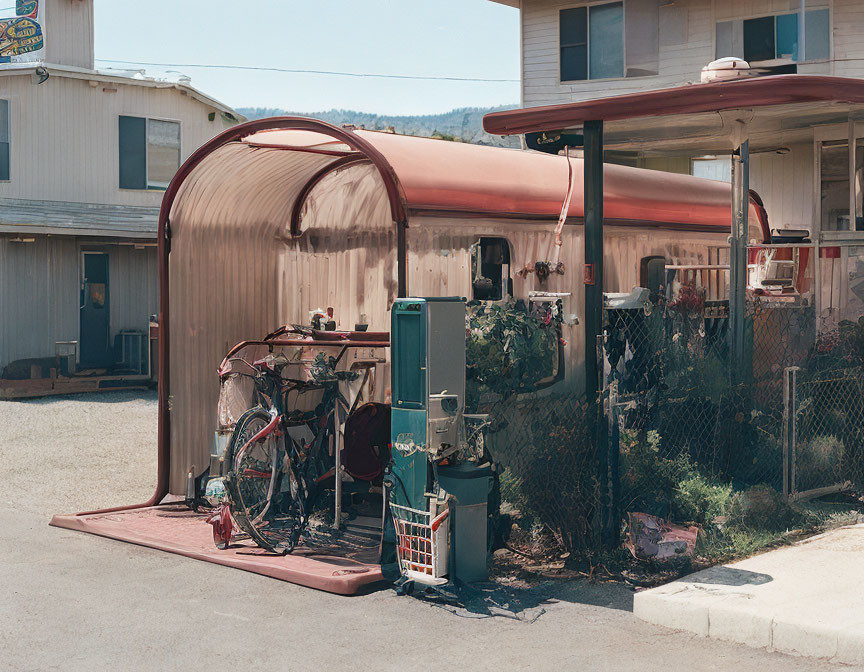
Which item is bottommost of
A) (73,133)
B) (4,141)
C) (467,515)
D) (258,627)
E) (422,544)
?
(258,627)

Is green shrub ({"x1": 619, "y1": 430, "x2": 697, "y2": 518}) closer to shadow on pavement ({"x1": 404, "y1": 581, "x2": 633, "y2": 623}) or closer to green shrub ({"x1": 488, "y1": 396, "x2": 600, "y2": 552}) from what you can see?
green shrub ({"x1": 488, "y1": 396, "x2": 600, "y2": 552})

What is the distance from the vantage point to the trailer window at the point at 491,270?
934cm

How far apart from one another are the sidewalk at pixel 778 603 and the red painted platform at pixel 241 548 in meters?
2.07

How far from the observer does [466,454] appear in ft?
22.9

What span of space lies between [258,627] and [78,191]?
16.7m

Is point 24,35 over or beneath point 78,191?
over

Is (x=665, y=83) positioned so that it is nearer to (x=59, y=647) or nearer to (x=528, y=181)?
(x=528, y=181)

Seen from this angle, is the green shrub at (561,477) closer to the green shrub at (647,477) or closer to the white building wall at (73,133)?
the green shrub at (647,477)

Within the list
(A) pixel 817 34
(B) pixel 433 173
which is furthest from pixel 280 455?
(A) pixel 817 34

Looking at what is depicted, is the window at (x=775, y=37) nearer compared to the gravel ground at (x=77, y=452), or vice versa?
the gravel ground at (x=77, y=452)

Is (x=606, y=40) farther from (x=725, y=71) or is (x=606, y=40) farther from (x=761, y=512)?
(x=761, y=512)

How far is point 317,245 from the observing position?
10188 millimetres

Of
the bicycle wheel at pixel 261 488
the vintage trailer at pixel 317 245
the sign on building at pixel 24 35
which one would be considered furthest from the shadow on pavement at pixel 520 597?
the sign on building at pixel 24 35

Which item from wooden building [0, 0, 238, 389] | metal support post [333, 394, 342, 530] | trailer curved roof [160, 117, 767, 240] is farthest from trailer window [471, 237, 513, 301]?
wooden building [0, 0, 238, 389]
